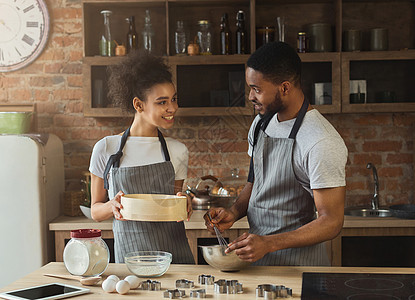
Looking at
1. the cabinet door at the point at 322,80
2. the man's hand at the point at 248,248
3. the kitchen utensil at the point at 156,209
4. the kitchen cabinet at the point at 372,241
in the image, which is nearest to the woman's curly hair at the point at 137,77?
the kitchen utensil at the point at 156,209

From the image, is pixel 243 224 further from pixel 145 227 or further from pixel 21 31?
pixel 21 31

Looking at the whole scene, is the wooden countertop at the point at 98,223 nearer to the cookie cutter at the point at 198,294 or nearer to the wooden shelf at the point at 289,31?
the wooden shelf at the point at 289,31

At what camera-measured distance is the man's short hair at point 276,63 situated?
2135mm

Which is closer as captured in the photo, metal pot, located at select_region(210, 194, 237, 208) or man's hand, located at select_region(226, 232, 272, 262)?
man's hand, located at select_region(226, 232, 272, 262)

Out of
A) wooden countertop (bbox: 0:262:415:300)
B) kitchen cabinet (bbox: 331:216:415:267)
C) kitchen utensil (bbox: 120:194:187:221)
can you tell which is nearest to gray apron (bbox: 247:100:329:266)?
wooden countertop (bbox: 0:262:415:300)

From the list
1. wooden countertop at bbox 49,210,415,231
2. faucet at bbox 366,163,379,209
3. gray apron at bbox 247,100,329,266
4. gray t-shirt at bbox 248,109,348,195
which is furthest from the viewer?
faucet at bbox 366,163,379,209

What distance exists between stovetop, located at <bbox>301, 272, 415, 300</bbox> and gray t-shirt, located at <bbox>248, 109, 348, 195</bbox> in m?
0.34

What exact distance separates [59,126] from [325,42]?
1.94 metres

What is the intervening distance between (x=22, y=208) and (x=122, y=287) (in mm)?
1964

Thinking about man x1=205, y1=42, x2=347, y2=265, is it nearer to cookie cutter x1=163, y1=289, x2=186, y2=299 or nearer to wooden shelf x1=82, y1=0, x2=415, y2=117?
cookie cutter x1=163, y1=289, x2=186, y2=299

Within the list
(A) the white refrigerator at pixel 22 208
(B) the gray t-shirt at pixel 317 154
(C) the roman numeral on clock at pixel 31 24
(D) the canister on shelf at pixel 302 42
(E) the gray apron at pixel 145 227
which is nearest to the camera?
(B) the gray t-shirt at pixel 317 154

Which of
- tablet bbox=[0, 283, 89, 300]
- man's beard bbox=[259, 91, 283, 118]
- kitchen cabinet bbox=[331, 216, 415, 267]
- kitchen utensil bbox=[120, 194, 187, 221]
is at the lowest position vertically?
kitchen cabinet bbox=[331, 216, 415, 267]

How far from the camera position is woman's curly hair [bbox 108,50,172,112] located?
8.27ft

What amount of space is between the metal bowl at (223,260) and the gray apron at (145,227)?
53 cm
